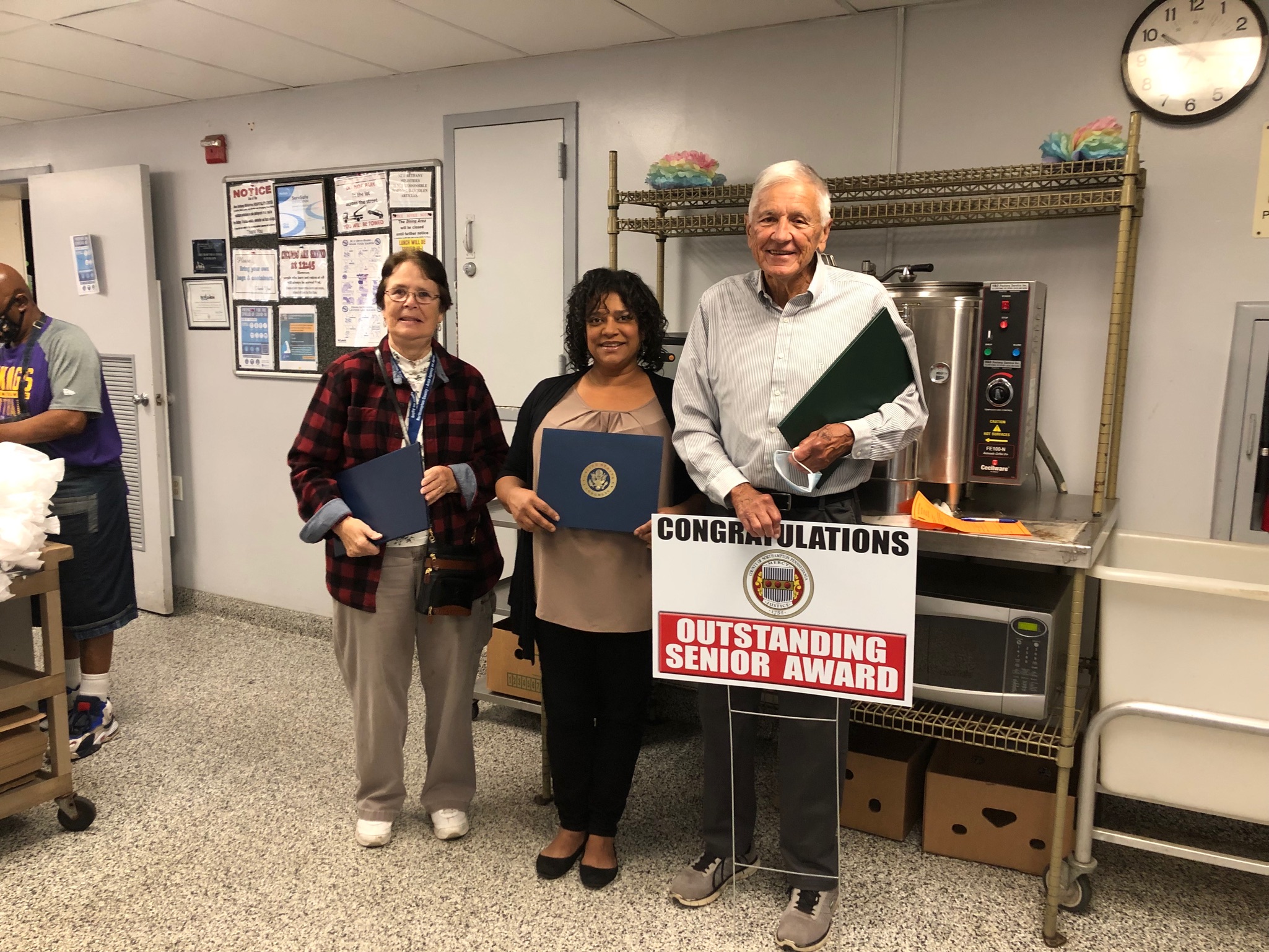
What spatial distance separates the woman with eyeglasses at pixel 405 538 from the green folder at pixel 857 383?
0.83 m

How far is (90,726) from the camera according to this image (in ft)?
9.19

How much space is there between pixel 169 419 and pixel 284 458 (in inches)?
27.8

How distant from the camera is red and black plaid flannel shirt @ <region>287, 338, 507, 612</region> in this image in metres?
2.06

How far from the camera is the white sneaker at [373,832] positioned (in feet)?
7.32

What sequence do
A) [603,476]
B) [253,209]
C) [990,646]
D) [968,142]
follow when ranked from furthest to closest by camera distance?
[253,209] < [968,142] < [990,646] < [603,476]

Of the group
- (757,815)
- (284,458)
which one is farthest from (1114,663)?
(284,458)

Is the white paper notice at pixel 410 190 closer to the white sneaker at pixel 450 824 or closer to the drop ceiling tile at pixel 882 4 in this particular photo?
the drop ceiling tile at pixel 882 4

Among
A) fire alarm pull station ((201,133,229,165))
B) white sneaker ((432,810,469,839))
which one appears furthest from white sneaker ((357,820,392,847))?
fire alarm pull station ((201,133,229,165))

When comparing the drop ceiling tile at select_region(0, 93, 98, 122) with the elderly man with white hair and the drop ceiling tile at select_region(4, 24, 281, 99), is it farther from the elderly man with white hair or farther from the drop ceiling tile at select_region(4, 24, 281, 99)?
the elderly man with white hair

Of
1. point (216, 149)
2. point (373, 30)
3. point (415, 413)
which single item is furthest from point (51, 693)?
point (216, 149)

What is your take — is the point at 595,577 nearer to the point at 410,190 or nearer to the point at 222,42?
the point at 410,190

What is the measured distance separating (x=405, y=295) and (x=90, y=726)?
5.91ft

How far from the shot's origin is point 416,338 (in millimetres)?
2080

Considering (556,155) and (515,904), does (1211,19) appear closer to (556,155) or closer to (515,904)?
(556,155)
